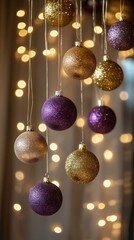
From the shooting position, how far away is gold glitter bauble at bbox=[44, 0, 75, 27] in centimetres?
115

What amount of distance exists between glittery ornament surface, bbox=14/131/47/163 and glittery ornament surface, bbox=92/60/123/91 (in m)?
0.26

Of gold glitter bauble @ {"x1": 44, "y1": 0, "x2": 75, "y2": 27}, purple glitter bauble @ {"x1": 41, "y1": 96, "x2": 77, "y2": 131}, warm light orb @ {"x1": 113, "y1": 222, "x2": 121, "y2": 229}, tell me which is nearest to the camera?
purple glitter bauble @ {"x1": 41, "y1": 96, "x2": 77, "y2": 131}

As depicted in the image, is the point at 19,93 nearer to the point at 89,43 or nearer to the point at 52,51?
the point at 52,51

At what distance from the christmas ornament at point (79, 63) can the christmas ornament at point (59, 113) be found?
9 centimetres

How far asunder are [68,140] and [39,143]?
1.69 ft

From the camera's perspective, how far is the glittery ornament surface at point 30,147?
1.08 m

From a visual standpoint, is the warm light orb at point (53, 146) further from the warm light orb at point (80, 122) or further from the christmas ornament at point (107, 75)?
the christmas ornament at point (107, 75)

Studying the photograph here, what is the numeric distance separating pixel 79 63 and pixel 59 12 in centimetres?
21

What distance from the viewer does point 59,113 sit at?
1.04 m

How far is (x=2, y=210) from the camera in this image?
1577 millimetres

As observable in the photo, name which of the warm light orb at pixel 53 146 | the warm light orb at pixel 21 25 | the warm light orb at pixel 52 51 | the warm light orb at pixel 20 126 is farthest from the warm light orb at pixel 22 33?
the warm light orb at pixel 53 146

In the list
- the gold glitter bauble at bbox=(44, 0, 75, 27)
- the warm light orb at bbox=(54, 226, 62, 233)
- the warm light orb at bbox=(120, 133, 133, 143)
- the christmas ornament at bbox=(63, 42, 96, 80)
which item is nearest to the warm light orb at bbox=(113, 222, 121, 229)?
the warm light orb at bbox=(54, 226, 62, 233)

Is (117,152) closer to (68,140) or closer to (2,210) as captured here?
(68,140)

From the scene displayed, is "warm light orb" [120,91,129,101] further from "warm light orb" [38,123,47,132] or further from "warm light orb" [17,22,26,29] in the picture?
"warm light orb" [17,22,26,29]
